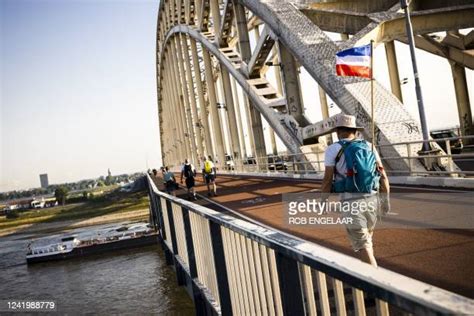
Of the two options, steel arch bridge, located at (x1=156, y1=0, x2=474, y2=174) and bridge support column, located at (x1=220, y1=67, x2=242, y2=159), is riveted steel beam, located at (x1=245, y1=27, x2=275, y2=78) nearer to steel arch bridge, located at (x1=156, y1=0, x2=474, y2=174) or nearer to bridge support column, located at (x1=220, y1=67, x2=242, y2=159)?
steel arch bridge, located at (x1=156, y1=0, x2=474, y2=174)

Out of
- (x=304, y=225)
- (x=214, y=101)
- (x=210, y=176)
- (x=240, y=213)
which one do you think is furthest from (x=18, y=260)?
(x=304, y=225)

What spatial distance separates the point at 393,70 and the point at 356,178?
2237 centimetres

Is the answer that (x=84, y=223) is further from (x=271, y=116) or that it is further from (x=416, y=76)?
(x=416, y=76)

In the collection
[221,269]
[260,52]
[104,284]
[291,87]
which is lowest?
[104,284]

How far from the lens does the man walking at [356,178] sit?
466 cm

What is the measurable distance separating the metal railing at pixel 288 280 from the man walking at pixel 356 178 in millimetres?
770

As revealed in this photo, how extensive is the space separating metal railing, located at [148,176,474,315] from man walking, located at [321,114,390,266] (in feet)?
2.53

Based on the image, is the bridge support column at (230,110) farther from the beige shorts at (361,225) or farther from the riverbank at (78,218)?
the riverbank at (78,218)

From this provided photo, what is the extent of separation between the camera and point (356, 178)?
15.4ft

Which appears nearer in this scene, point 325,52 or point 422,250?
point 422,250

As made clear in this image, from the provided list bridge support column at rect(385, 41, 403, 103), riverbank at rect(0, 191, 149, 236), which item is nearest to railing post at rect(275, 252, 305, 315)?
bridge support column at rect(385, 41, 403, 103)

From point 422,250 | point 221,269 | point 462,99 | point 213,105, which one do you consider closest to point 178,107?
point 213,105

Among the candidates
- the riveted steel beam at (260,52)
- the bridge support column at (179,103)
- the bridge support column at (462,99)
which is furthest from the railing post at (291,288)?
the bridge support column at (179,103)

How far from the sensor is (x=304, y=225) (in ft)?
32.5
